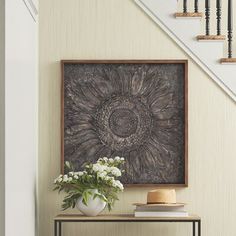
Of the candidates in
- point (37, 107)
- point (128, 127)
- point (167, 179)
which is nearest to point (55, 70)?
point (37, 107)

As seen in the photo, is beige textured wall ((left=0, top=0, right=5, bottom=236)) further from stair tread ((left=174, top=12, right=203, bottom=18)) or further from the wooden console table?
stair tread ((left=174, top=12, right=203, bottom=18))

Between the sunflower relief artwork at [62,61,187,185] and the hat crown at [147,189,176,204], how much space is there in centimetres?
27

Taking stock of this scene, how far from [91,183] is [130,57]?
39.8 inches

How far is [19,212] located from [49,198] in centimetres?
105

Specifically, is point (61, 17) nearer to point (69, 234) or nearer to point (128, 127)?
point (128, 127)

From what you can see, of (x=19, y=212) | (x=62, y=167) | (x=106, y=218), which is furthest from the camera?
(x=62, y=167)

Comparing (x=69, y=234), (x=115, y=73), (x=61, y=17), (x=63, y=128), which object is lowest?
(x=69, y=234)

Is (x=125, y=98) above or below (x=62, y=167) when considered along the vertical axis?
above

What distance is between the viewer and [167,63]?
5.97 meters

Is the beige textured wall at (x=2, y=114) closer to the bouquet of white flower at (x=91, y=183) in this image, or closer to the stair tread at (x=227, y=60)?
the bouquet of white flower at (x=91, y=183)

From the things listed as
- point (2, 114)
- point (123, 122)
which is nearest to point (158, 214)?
point (123, 122)

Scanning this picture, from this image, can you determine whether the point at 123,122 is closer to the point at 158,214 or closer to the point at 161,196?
the point at 161,196

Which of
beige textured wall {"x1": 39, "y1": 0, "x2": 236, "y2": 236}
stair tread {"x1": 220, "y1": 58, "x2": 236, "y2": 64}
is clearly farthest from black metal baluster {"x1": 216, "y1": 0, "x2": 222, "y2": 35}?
beige textured wall {"x1": 39, "y1": 0, "x2": 236, "y2": 236}

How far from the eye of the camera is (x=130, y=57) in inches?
236
